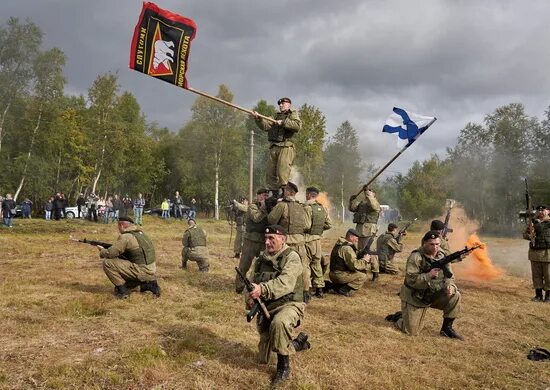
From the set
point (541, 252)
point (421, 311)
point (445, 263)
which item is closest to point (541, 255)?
point (541, 252)

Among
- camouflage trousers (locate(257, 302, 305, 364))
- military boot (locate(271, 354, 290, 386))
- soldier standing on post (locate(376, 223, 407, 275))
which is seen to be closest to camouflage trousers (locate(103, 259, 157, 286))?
camouflage trousers (locate(257, 302, 305, 364))

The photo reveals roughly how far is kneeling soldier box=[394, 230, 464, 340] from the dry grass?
0.92 feet

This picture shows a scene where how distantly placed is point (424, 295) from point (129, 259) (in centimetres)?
596

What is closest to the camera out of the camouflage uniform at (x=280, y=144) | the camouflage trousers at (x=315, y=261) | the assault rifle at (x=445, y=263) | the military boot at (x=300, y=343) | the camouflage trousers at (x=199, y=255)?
the military boot at (x=300, y=343)

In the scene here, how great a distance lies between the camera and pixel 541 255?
37.0 ft

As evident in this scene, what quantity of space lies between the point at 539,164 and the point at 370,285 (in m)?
34.7

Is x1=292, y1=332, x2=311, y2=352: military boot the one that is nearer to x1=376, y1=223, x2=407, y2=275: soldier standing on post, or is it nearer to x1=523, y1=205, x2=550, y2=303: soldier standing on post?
x1=523, y1=205, x2=550, y2=303: soldier standing on post

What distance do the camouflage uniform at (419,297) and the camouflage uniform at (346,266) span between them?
315cm

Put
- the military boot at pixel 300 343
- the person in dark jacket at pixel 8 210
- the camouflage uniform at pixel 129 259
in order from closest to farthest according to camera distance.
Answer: the military boot at pixel 300 343 < the camouflage uniform at pixel 129 259 < the person in dark jacket at pixel 8 210

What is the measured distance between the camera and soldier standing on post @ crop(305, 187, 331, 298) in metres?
10.4

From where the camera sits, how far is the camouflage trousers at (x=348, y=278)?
11.1 metres

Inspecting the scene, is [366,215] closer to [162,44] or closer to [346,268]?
[346,268]

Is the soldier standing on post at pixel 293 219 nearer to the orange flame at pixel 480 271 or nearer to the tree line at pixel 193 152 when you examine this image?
the orange flame at pixel 480 271

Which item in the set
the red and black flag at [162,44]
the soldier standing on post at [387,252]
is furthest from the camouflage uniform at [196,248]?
the red and black flag at [162,44]
